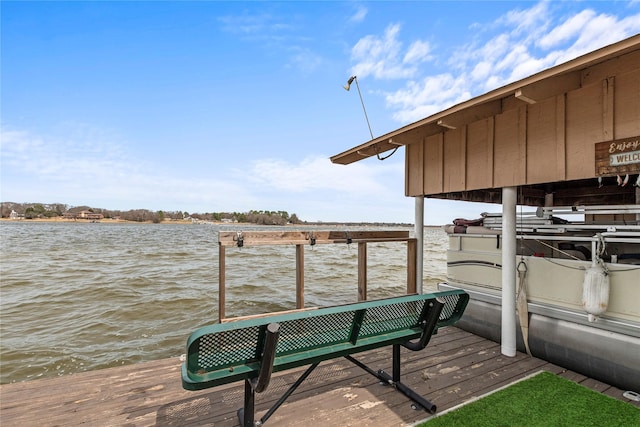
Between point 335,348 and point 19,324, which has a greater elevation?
point 335,348

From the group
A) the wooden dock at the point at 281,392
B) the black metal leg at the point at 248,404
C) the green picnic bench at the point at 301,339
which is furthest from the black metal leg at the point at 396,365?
the black metal leg at the point at 248,404

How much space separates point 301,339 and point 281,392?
3.33 feet

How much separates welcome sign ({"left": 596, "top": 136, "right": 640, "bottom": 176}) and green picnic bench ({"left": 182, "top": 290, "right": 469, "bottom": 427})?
176cm

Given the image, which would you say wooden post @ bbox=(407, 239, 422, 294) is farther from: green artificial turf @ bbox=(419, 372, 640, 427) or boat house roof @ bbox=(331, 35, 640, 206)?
green artificial turf @ bbox=(419, 372, 640, 427)

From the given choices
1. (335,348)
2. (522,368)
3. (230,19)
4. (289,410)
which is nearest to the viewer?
(335,348)

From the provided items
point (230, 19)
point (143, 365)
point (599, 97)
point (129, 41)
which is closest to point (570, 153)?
point (599, 97)

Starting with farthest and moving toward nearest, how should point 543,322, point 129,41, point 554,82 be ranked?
point 129,41, point 543,322, point 554,82

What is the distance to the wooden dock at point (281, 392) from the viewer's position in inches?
94.1

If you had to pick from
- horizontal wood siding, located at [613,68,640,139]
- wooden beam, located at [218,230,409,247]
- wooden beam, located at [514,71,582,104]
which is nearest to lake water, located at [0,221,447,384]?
wooden beam, located at [218,230,409,247]

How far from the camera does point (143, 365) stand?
3.40 metres

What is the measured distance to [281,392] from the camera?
9.16 feet

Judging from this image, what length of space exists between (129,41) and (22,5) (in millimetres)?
2561

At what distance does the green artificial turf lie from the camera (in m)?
2.28

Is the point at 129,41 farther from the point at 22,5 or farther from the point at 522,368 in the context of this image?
the point at 522,368
